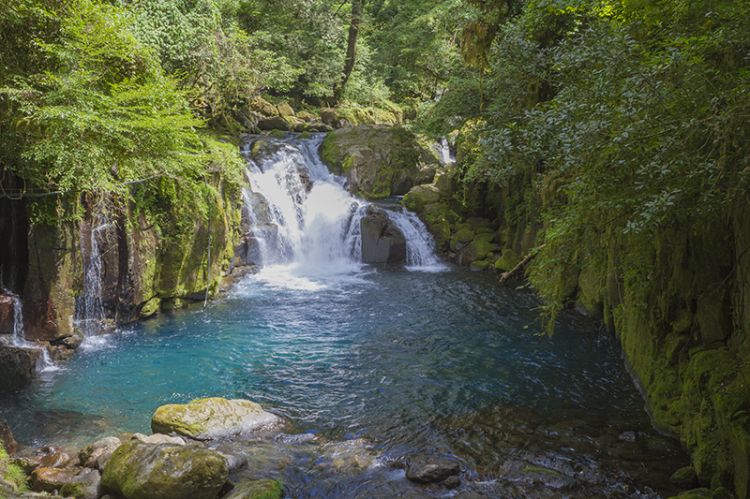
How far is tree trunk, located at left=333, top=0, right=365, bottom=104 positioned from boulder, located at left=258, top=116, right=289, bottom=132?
5.72 m

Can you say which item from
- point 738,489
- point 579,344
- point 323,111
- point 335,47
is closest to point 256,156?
point 323,111

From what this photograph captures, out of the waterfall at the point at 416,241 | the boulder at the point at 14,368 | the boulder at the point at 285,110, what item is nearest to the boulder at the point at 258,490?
the boulder at the point at 14,368

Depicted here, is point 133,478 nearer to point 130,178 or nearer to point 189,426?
point 189,426

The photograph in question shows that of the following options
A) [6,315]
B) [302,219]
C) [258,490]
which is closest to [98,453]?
[258,490]

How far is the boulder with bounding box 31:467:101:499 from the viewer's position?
19.7 feet

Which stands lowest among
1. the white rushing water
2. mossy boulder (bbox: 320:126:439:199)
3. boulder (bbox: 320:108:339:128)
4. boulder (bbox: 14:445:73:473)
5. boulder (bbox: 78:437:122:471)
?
boulder (bbox: 14:445:73:473)

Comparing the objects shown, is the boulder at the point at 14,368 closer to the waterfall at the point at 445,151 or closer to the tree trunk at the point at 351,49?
the waterfall at the point at 445,151

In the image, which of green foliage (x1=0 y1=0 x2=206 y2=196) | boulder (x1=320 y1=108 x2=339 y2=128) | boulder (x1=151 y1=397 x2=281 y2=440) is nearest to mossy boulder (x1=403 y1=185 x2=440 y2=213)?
boulder (x1=320 y1=108 x2=339 y2=128)

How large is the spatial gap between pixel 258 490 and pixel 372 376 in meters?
4.03

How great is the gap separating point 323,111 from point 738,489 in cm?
2670

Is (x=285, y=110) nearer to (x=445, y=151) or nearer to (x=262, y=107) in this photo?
(x=262, y=107)

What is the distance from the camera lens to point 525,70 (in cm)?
1232

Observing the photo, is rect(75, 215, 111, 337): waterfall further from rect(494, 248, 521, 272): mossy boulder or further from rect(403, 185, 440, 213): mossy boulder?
rect(403, 185, 440, 213): mossy boulder

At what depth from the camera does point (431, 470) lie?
6.49 metres
